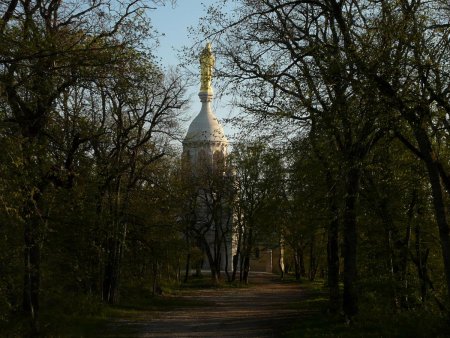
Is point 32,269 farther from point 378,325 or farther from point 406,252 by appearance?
point 406,252

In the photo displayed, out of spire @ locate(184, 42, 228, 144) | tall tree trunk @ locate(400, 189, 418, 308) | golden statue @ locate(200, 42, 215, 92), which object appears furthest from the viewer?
tall tree trunk @ locate(400, 189, 418, 308)

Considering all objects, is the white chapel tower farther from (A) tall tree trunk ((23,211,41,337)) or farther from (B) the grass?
(B) the grass

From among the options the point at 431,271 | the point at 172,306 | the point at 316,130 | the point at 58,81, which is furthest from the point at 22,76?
the point at 172,306

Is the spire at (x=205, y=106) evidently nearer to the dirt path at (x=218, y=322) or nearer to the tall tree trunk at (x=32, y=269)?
the tall tree trunk at (x=32, y=269)

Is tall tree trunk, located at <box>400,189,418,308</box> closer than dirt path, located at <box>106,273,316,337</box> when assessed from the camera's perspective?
Yes

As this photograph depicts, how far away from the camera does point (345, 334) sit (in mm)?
14602

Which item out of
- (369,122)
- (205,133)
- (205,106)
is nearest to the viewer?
(369,122)

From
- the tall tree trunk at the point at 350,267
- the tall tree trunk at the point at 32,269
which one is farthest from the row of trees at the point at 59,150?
the tall tree trunk at the point at 350,267

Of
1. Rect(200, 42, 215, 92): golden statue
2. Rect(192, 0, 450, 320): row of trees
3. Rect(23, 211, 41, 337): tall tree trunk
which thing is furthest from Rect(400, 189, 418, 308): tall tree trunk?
Rect(23, 211, 41, 337): tall tree trunk

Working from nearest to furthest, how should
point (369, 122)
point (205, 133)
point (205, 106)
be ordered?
point (369, 122) → point (205, 133) → point (205, 106)

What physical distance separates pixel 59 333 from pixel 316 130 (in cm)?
861

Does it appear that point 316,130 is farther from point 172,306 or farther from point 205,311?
point 172,306

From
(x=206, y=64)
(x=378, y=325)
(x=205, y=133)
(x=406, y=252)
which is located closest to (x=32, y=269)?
(x=206, y=64)

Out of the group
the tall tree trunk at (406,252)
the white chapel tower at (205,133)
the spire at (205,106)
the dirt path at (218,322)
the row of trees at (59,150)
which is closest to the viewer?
the row of trees at (59,150)
